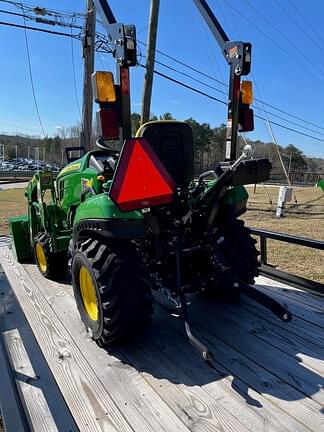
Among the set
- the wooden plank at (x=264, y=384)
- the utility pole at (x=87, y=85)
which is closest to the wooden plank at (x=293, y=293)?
the wooden plank at (x=264, y=384)

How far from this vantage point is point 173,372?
7.53 feet

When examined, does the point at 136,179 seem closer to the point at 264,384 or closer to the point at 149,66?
the point at 264,384

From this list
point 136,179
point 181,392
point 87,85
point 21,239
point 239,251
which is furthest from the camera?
point 87,85

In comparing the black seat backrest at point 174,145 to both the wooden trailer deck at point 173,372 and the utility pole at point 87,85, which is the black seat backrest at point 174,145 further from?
the utility pole at point 87,85

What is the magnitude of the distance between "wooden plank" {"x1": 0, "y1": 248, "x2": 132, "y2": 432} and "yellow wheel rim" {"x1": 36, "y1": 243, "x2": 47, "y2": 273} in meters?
0.48

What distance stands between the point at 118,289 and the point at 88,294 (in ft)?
1.79

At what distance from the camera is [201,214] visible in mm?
2746

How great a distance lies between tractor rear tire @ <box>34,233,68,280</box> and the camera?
3864mm

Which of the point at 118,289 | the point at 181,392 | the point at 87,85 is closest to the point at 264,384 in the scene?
the point at 181,392

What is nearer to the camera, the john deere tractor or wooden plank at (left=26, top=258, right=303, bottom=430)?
wooden plank at (left=26, top=258, right=303, bottom=430)

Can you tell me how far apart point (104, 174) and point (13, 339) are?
53.4 inches

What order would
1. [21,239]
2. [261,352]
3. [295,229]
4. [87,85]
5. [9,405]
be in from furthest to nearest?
[87,85]
[295,229]
[21,239]
[261,352]
[9,405]

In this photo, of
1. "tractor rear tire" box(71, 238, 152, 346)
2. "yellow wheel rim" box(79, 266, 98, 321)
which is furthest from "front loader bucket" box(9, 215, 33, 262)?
"tractor rear tire" box(71, 238, 152, 346)

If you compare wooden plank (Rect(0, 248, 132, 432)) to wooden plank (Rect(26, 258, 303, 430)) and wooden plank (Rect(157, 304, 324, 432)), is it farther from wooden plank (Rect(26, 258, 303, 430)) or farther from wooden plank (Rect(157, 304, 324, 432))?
wooden plank (Rect(157, 304, 324, 432))
